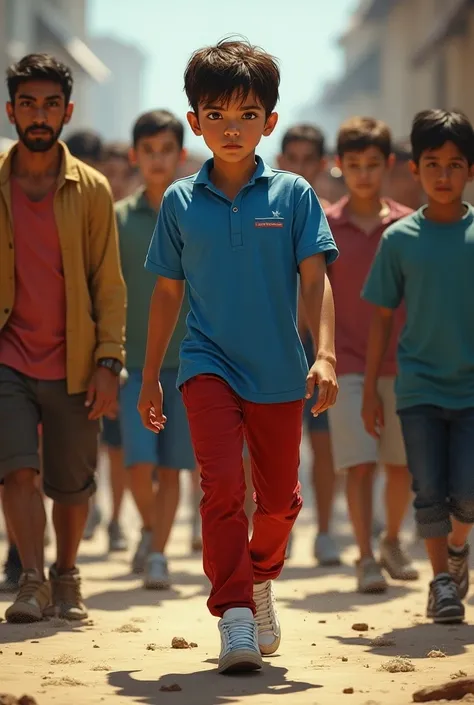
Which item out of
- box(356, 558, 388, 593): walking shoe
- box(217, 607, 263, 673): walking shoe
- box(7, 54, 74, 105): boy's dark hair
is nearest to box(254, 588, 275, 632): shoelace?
box(217, 607, 263, 673): walking shoe

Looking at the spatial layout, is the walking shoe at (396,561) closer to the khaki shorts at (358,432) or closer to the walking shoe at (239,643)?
the khaki shorts at (358,432)

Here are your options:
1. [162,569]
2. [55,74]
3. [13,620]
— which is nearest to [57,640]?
[13,620]

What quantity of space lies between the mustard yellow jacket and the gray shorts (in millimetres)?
119

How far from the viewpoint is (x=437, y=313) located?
299 inches

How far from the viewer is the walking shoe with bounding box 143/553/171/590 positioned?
8.91 metres

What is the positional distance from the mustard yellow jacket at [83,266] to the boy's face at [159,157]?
1.90 meters

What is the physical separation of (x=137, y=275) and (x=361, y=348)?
1440 millimetres

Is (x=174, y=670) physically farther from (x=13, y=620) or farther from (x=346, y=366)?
(x=346, y=366)

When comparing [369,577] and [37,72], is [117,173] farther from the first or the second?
[369,577]

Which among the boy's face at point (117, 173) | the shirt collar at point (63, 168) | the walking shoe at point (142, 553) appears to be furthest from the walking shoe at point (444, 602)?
the boy's face at point (117, 173)

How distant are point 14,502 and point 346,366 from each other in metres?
2.39

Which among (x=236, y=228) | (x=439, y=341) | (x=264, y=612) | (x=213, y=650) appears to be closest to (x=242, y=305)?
(x=236, y=228)

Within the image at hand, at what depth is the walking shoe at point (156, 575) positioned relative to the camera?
8906 mm

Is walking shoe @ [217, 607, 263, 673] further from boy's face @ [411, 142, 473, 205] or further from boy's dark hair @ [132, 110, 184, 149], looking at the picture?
boy's dark hair @ [132, 110, 184, 149]
